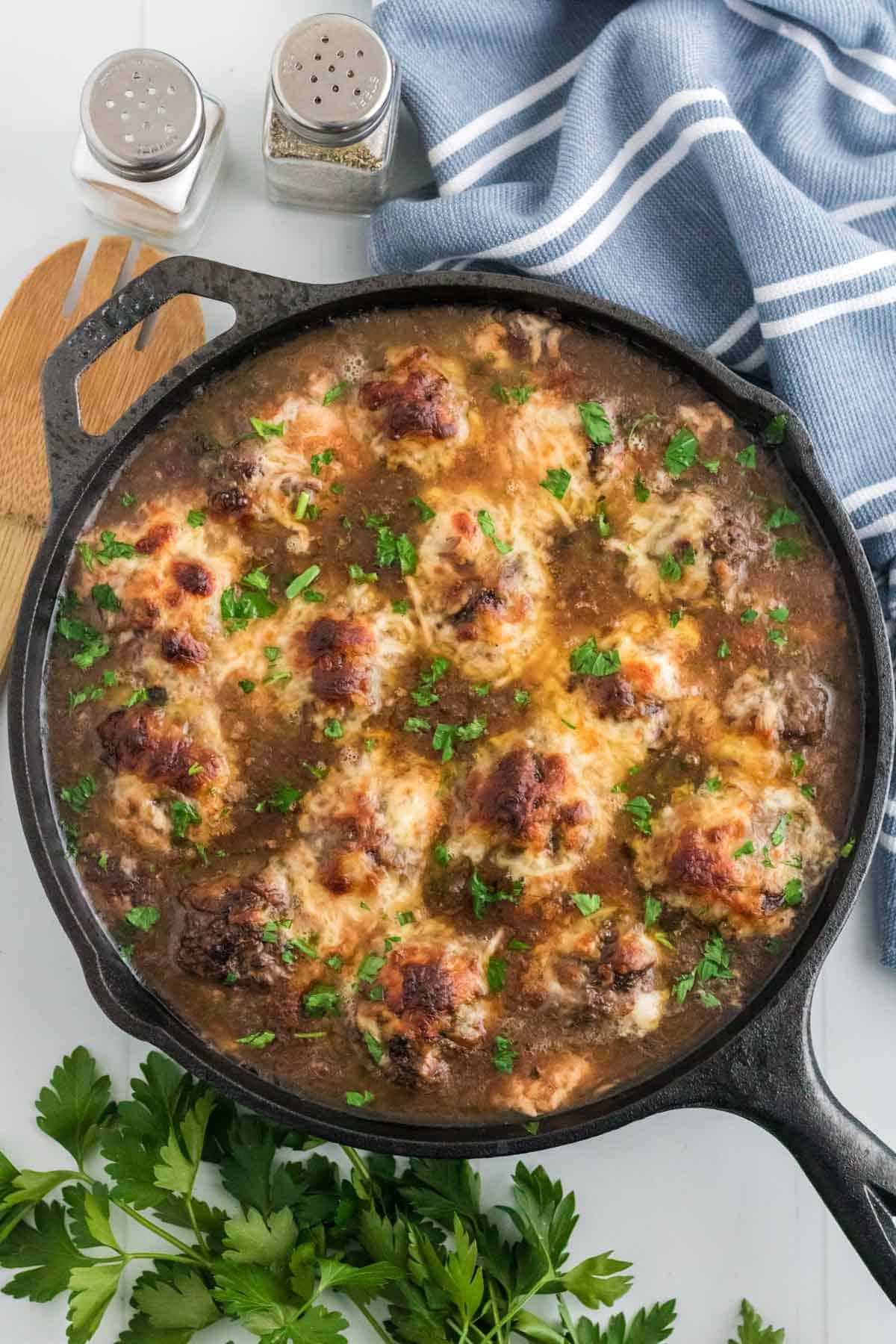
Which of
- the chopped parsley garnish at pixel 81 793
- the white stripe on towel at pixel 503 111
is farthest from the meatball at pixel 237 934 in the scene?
the white stripe on towel at pixel 503 111

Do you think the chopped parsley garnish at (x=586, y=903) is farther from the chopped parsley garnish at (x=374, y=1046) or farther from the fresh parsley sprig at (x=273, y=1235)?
the fresh parsley sprig at (x=273, y=1235)

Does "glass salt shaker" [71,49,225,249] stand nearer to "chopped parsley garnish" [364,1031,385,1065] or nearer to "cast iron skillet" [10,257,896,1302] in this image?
"cast iron skillet" [10,257,896,1302]

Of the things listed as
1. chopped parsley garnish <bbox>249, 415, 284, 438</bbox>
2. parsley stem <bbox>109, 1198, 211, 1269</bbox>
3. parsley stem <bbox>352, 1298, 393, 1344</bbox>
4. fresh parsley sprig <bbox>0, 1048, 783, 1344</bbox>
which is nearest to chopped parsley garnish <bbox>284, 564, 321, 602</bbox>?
chopped parsley garnish <bbox>249, 415, 284, 438</bbox>

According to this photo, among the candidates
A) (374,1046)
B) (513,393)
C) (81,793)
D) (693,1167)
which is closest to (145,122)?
(513,393)

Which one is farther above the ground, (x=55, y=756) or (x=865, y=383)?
(x=865, y=383)

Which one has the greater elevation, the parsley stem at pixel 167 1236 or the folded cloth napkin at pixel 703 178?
the folded cloth napkin at pixel 703 178

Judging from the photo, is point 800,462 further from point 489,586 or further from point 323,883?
point 323,883

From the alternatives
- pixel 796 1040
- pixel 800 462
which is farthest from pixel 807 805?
pixel 800 462
